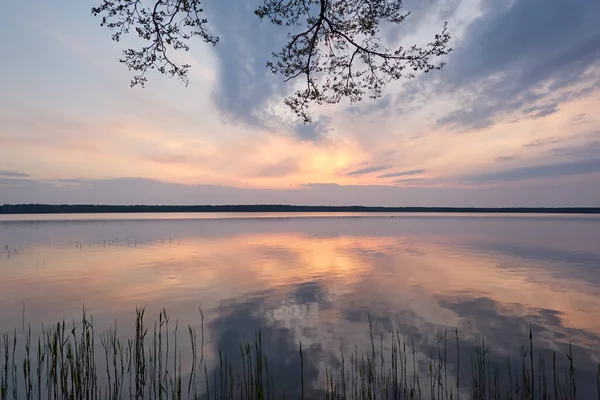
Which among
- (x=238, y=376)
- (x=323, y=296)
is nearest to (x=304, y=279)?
Result: (x=323, y=296)

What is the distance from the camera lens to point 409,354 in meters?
9.16

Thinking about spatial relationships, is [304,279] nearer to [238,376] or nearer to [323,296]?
[323,296]

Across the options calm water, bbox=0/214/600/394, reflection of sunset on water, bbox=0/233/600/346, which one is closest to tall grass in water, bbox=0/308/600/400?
calm water, bbox=0/214/600/394

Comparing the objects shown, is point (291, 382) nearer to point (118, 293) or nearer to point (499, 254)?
point (118, 293)

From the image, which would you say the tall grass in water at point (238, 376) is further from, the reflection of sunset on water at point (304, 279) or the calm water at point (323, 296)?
the reflection of sunset on water at point (304, 279)

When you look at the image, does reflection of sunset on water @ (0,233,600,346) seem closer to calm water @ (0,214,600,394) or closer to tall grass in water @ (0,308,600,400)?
calm water @ (0,214,600,394)

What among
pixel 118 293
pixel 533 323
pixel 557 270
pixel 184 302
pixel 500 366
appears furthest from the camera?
pixel 557 270

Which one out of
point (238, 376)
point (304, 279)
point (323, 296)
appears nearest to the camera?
point (238, 376)

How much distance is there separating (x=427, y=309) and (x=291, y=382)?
7519mm

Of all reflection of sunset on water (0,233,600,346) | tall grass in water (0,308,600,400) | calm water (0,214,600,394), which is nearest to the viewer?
tall grass in water (0,308,600,400)

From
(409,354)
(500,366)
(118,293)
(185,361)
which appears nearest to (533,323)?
(500,366)

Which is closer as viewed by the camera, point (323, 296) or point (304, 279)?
point (323, 296)

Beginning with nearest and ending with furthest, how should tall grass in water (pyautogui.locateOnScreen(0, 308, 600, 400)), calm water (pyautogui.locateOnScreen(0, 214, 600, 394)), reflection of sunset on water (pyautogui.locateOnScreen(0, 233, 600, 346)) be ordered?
tall grass in water (pyautogui.locateOnScreen(0, 308, 600, 400)) < calm water (pyautogui.locateOnScreen(0, 214, 600, 394)) < reflection of sunset on water (pyautogui.locateOnScreen(0, 233, 600, 346))

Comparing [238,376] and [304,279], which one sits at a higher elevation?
[238,376]
